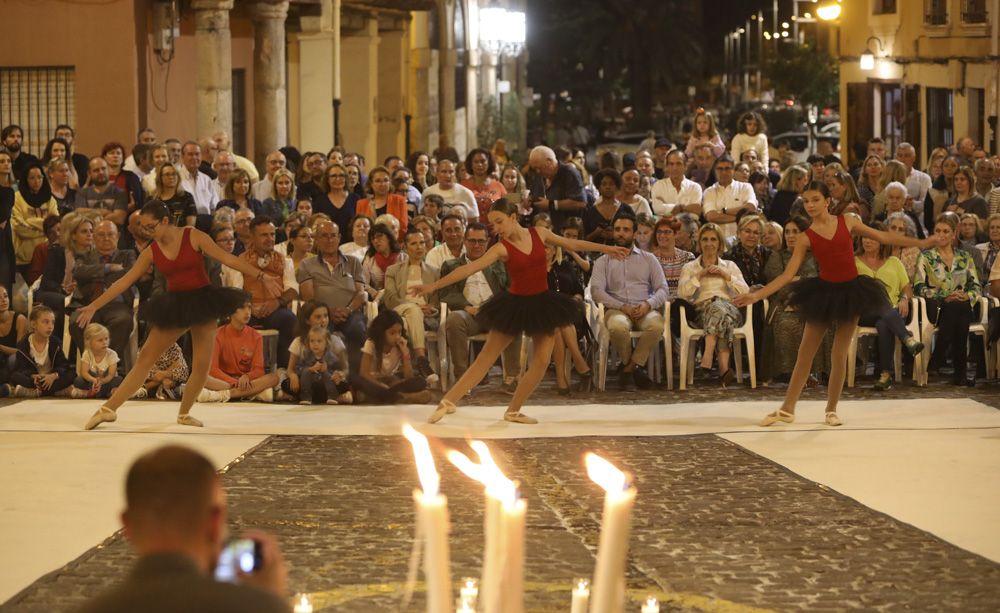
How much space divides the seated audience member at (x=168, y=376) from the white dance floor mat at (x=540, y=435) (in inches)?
10.5

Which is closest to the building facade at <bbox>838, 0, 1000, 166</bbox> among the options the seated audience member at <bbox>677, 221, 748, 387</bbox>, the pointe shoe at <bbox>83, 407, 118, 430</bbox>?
the seated audience member at <bbox>677, 221, 748, 387</bbox>

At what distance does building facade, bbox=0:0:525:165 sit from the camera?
2067cm

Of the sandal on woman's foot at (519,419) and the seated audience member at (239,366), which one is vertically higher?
the seated audience member at (239,366)

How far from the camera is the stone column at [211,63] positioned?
2178 centimetres

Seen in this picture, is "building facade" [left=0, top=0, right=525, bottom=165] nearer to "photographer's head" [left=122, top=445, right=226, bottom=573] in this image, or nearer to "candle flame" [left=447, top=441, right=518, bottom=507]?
"candle flame" [left=447, top=441, right=518, bottom=507]

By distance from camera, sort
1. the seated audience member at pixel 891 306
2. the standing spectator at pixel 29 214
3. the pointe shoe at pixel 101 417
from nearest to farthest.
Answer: the pointe shoe at pixel 101 417 < the seated audience member at pixel 891 306 < the standing spectator at pixel 29 214

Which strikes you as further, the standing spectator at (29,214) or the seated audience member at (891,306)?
the standing spectator at (29,214)

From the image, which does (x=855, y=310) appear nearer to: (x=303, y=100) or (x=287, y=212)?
(x=287, y=212)

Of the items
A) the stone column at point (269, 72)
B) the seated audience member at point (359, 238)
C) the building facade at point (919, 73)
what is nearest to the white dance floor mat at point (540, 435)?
the seated audience member at point (359, 238)

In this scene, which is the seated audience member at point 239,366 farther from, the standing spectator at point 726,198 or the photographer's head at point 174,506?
the photographer's head at point 174,506

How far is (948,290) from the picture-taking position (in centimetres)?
1502

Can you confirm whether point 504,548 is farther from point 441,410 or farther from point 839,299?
point 441,410

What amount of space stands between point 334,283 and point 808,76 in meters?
45.0

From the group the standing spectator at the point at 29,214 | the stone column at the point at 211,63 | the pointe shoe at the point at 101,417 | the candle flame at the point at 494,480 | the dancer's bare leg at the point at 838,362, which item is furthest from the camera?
the stone column at the point at 211,63
